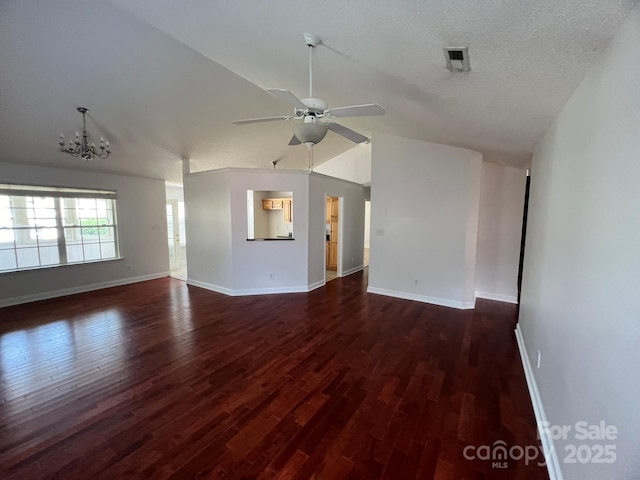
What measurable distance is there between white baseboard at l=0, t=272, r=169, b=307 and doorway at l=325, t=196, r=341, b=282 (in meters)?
4.42

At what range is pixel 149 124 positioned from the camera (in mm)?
4312

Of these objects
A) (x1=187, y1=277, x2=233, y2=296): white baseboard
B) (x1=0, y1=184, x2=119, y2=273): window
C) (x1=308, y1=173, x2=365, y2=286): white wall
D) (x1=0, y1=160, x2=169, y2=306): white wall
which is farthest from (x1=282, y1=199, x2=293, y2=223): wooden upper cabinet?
(x1=0, y1=184, x2=119, y2=273): window

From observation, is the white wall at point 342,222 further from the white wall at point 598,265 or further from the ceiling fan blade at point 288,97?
the white wall at point 598,265

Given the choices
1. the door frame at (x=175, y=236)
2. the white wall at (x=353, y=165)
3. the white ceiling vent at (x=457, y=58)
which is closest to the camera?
the white ceiling vent at (x=457, y=58)

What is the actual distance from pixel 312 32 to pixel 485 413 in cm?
320

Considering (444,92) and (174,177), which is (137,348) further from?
(174,177)

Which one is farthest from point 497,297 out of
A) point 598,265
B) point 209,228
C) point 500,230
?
point 209,228

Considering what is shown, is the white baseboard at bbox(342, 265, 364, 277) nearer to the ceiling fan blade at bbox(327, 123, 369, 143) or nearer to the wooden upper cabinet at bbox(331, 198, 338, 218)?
the wooden upper cabinet at bbox(331, 198, 338, 218)

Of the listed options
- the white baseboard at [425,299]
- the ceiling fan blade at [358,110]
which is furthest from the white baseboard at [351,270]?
the ceiling fan blade at [358,110]

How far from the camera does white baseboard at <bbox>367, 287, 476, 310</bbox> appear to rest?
4.71 metres

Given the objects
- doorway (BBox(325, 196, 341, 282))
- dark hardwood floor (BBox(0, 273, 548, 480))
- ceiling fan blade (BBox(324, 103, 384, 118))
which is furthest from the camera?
doorway (BBox(325, 196, 341, 282))

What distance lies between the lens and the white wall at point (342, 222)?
18.7 ft

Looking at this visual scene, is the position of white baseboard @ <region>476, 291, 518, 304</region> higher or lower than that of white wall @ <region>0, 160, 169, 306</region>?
lower

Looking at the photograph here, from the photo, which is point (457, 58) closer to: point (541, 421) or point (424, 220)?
point (541, 421)
